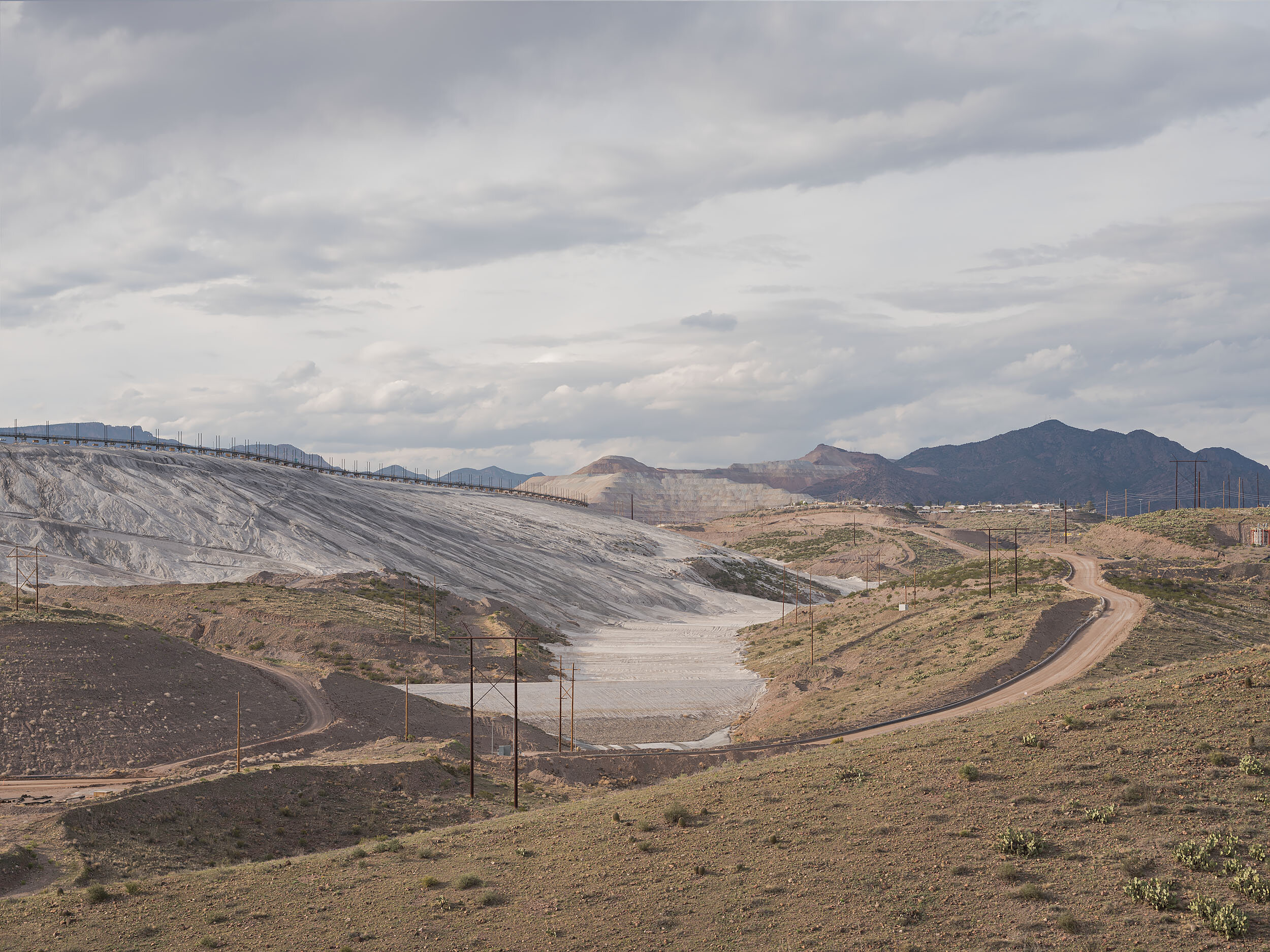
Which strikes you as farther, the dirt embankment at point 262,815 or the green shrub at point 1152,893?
the dirt embankment at point 262,815

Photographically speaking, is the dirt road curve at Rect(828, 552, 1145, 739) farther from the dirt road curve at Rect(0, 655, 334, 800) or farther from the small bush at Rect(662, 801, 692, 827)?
the dirt road curve at Rect(0, 655, 334, 800)

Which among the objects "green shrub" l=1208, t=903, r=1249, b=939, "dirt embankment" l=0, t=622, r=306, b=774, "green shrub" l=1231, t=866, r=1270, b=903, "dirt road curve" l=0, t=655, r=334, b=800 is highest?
"green shrub" l=1231, t=866, r=1270, b=903

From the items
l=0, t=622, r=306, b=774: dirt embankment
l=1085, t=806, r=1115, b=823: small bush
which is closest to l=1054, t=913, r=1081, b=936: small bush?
l=1085, t=806, r=1115, b=823: small bush

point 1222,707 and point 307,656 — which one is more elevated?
point 1222,707

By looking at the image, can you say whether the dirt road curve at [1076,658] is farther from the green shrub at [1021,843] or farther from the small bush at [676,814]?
the green shrub at [1021,843]

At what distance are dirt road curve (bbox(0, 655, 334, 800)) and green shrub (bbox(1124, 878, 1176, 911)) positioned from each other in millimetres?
32339

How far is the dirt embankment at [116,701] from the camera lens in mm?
38156

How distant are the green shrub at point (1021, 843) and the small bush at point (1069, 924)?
2350mm

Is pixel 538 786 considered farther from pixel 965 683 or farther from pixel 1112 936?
pixel 1112 936

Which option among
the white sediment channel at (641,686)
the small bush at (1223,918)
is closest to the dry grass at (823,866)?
the small bush at (1223,918)

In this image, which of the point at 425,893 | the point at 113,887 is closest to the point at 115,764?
the point at 113,887

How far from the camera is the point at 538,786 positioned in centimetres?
3834

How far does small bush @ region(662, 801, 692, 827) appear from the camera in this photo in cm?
2292

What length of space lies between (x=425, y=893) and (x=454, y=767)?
1831cm
